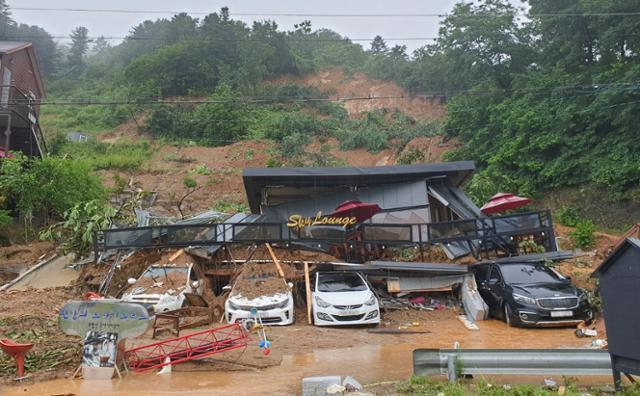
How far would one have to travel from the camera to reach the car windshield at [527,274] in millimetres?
12844

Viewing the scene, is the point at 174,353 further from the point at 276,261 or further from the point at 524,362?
the point at 276,261

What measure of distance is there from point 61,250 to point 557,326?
1882 centimetres

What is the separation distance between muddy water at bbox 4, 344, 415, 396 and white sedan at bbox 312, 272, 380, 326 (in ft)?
8.65

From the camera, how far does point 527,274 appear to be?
13.1m

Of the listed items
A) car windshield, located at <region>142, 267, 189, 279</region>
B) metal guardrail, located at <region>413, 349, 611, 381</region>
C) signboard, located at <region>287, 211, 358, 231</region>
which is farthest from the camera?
signboard, located at <region>287, 211, 358, 231</region>

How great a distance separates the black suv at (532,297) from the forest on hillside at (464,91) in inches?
410

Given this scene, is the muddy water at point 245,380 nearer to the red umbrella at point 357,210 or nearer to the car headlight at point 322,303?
the car headlight at point 322,303

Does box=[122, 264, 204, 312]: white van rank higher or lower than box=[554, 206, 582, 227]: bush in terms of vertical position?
higher

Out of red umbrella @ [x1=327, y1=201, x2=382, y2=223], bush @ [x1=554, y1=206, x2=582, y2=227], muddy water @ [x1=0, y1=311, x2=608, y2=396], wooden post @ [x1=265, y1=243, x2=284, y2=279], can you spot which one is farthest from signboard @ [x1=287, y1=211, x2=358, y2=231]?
bush @ [x1=554, y1=206, x2=582, y2=227]

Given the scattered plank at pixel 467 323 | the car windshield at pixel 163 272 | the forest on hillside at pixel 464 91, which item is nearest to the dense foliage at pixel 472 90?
the forest on hillside at pixel 464 91

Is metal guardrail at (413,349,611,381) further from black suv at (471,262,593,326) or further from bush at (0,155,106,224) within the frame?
bush at (0,155,106,224)

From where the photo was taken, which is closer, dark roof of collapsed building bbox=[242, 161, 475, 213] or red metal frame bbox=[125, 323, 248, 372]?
red metal frame bbox=[125, 323, 248, 372]

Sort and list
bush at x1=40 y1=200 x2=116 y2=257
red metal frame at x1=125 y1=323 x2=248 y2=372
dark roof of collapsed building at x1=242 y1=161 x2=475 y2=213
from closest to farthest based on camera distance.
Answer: red metal frame at x1=125 y1=323 x2=248 y2=372, dark roof of collapsed building at x1=242 y1=161 x2=475 y2=213, bush at x1=40 y1=200 x2=116 y2=257

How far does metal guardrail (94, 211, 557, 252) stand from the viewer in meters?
15.5
